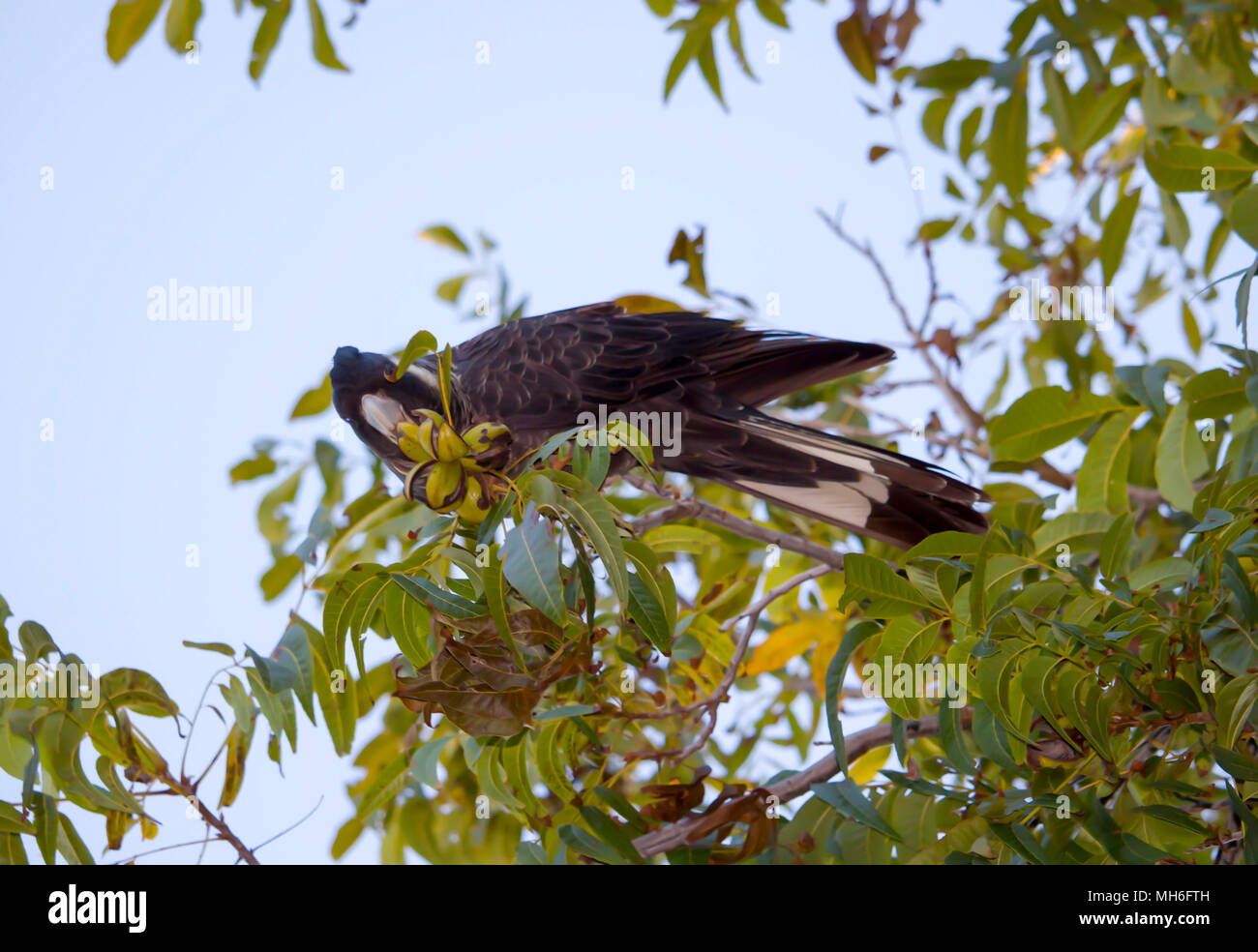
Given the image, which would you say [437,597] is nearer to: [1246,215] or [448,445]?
[448,445]

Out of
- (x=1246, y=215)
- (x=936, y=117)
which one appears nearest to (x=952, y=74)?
(x=936, y=117)

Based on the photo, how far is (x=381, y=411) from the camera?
199 cm

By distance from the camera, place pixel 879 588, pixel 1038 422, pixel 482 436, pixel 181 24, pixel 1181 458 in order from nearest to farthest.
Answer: pixel 879 588 < pixel 482 436 < pixel 1181 458 < pixel 1038 422 < pixel 181 24

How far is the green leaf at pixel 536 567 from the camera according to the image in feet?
3.71

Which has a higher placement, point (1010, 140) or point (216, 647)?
point (1010, 140)

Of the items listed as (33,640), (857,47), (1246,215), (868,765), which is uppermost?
(857,47)

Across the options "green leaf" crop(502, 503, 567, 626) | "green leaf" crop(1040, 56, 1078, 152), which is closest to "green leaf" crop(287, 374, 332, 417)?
"green leaf" crop(502, 503, 567, 626)

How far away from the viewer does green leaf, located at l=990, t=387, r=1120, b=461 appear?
1852 millimetres

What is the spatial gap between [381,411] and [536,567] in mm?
953

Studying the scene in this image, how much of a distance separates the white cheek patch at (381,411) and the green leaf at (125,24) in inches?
48.7

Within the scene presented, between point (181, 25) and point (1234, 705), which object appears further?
point (181, 25)

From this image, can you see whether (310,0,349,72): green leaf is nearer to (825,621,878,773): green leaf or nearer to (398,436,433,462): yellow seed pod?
(398,436,433,462): yellow seed pod

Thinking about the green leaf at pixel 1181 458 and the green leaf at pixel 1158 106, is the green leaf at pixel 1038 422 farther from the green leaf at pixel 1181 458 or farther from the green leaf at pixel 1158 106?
the green leaf at pixel 1158 106
